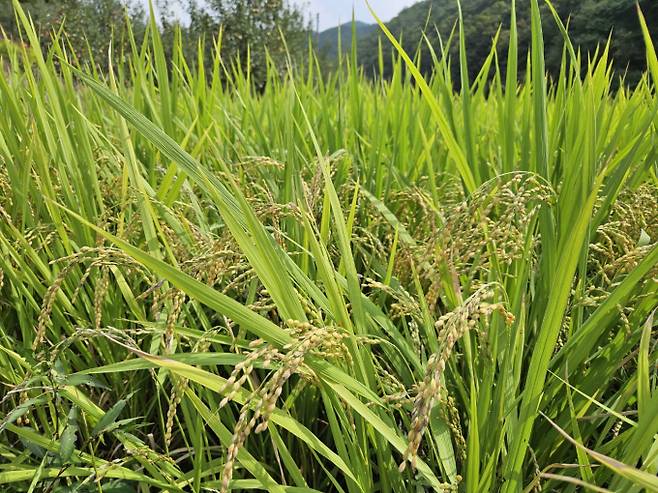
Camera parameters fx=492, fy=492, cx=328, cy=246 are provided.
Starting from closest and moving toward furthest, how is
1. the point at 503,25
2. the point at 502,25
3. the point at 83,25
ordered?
the point at 502,25, the point at 83,25, the point at 503,25

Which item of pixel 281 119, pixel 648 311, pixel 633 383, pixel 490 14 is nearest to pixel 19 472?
pixel 633 383

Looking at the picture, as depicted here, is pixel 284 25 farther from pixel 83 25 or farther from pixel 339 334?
pixel 339 334

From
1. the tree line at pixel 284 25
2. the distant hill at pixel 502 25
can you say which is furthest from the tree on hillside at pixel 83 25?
the distant hill at pixel 502 25

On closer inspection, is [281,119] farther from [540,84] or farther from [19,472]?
[19,472]

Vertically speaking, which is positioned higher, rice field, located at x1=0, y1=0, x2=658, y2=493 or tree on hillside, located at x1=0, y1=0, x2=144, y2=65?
tree on hillside, located at x1=0, y1=0, x2=144, y2=65

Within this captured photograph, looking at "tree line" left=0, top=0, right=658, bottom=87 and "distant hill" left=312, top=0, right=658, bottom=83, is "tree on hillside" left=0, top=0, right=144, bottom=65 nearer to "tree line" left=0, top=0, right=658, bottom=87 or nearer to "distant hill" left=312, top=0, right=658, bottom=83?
"tree line" left=0, top=0, right=658, bottom=87

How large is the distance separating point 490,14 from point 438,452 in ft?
30.8

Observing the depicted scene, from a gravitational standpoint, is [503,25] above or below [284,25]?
below

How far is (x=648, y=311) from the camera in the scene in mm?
958


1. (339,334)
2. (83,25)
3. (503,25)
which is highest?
(83,25)

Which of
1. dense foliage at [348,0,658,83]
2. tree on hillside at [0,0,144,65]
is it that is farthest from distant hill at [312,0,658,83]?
tree on hillside at [0,0,144,65]

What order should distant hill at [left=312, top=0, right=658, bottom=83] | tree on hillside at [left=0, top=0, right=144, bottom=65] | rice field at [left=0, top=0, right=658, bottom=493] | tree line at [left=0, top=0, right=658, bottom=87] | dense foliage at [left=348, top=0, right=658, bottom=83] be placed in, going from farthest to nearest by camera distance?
tree line at [left=0, top=0, right=658, bottom=87]
distant hill at [left=312, top=0, right=658, bottom=83]
dense foliage at [left=348, top=0, right=658, bottom=83]
tree on hillside at [left=0, top=0, right=144, bottom=65]
rice field at [left=0, top=0, right=658, bottom=493]

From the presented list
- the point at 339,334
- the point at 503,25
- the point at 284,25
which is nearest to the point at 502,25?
the point at 339,334

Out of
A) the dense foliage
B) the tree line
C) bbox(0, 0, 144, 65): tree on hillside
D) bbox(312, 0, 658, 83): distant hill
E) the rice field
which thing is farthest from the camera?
the tree line
